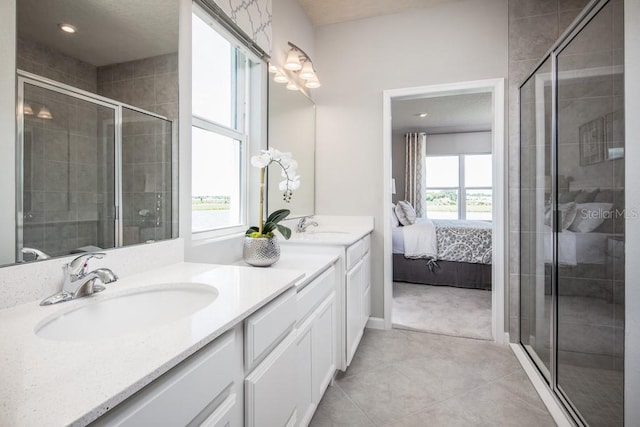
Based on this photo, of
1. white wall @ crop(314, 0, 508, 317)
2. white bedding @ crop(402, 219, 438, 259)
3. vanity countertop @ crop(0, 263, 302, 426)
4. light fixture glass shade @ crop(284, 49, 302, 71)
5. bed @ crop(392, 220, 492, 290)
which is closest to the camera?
vanity countertop @ crop(0, 263, 302, 426)

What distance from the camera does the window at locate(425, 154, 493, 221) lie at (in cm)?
652

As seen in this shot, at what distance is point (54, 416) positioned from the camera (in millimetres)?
397

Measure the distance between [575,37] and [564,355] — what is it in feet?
5.36

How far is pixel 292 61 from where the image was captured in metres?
2.28

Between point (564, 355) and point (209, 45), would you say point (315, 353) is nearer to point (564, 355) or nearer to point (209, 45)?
point (564, 355)

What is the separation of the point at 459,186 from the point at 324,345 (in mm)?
5990

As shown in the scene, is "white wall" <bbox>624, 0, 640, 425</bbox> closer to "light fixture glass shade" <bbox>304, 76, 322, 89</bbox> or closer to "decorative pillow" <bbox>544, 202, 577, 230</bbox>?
"decorative pillow" <bbox>544, 202, 577, 230</bbox>

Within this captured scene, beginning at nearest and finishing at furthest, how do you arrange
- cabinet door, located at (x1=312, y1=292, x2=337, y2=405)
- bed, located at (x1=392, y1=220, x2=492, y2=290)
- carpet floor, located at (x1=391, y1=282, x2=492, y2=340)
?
cabinet door, located at (x1=312, y1=292, x2=337, y2=405)
carpet floor, located at (x1=391, y1=282, x2=492, y2=340)
bed, located at (x1=392, y1=220, x2=492, y2=290)

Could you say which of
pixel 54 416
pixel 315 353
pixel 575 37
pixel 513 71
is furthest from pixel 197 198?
pixel 513 71

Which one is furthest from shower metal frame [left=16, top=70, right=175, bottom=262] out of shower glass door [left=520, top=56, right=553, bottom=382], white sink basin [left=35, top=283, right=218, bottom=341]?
shower glass door [left=520, top=56, right=553, bottom=382]

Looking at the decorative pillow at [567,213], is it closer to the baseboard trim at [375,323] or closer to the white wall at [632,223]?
the white wall at [632,223]

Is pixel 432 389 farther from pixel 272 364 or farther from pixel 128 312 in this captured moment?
pixel 128 312

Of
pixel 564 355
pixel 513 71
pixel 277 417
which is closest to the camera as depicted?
pixel 277 417

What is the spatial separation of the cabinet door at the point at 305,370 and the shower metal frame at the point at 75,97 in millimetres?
754
